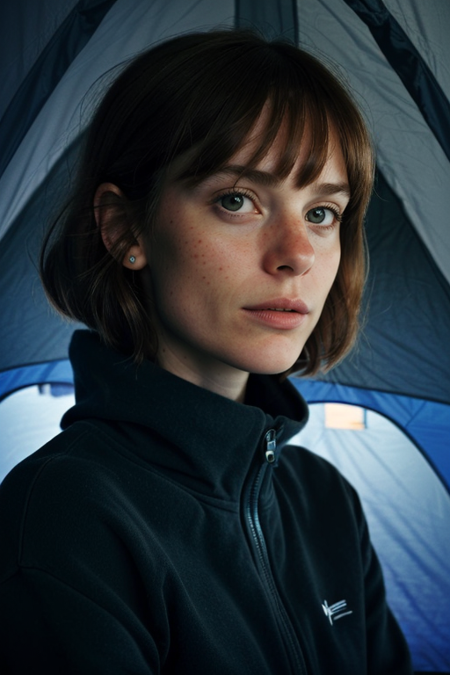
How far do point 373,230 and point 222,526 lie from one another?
2.83 feet

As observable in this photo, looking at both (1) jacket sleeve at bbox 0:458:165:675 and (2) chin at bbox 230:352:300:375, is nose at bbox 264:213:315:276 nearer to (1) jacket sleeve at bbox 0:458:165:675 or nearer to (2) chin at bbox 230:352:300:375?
(2) chin at bbox 230:352:300:375

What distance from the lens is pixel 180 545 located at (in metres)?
1.03

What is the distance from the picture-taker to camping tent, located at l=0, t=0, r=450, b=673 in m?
1.37

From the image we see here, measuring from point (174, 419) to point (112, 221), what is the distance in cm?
33

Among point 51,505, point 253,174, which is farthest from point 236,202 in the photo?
point 51,505

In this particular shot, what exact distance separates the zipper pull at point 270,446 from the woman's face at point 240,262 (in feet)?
0.36

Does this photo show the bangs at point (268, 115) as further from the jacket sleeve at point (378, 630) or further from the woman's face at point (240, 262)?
the jacket sleeve at point (378, 630)

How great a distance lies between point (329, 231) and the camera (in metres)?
1.16

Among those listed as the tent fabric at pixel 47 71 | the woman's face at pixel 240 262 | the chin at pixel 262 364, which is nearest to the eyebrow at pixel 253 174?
the woman's face at pixel 240 262

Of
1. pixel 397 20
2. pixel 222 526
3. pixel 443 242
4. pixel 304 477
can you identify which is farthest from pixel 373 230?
pixel 222 526

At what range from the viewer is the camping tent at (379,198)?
137 centimetres

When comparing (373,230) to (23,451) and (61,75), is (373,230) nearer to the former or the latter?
(61,75)

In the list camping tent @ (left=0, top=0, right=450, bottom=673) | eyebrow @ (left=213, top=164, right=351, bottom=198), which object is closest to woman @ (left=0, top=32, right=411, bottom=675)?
eyebrow @ (left=213, top=164, right=351, bottom=198)

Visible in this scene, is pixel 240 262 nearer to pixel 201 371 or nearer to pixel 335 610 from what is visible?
pixel 201 371
